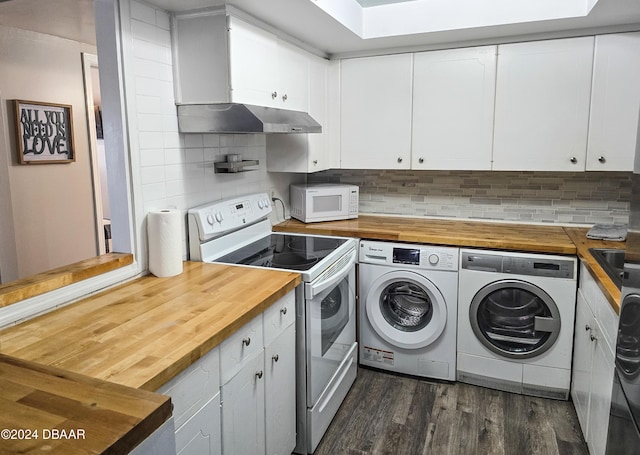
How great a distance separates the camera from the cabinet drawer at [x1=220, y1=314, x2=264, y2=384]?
1.59m

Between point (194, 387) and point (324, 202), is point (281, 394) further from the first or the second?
point (324, 202)

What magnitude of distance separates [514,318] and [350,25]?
6.49ft

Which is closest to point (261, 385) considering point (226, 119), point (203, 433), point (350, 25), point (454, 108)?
point (203, 433)

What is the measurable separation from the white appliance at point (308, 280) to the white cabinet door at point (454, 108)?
0.87 metres

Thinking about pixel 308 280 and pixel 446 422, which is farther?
pixel 446 422

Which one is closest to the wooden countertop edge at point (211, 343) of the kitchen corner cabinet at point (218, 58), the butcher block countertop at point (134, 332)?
the butcher block countertop at point (134, 332)

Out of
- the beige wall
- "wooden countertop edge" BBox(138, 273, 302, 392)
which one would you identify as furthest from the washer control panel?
the beige wall

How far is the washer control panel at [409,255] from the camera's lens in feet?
9.11

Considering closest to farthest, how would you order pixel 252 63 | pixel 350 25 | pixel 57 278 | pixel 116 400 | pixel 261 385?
pixel 116 400 → pixel 57 278 → pixel 261 385 → pixel 252 63 → pixel 350 25

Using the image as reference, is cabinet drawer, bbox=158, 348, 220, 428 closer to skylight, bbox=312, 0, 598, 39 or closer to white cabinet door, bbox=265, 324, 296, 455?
white cabinet door, bbox=265, 324, 296, 455

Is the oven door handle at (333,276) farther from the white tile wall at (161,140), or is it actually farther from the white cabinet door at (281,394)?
the white tile wall at (161,140)

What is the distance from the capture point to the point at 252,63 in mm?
2268

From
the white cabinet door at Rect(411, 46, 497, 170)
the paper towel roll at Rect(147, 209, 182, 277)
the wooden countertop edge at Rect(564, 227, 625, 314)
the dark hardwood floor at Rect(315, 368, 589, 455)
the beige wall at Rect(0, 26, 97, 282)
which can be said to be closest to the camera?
the wooden countertop edge at Rect(564, 227, 625, 314)

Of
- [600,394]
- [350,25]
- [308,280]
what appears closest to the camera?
[600,394]
